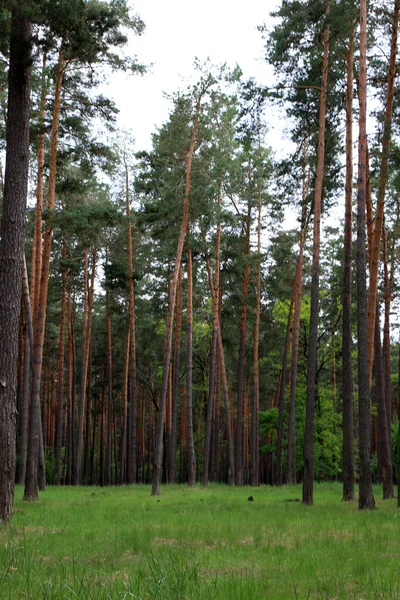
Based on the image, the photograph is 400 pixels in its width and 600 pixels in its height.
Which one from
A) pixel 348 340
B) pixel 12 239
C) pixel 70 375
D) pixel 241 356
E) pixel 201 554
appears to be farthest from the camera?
pixel 70 375

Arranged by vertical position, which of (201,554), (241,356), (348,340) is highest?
(241,356)

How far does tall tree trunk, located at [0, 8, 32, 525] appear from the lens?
920 cm

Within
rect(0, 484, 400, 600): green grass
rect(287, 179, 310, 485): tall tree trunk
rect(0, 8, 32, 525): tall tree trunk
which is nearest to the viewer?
rect(0, 484, 400, 600): green grass

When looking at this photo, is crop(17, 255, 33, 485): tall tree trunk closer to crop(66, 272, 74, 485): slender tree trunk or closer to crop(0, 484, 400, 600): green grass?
crop(0, 484, 400, 600): green grass

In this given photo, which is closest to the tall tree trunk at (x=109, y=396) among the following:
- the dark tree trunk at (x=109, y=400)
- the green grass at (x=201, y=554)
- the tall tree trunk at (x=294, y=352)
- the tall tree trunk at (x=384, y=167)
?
the dark tree trunk at (x=109, y=400)

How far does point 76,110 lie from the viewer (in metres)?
16.5

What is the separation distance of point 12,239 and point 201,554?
5.96m

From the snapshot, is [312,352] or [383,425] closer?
[312,352]


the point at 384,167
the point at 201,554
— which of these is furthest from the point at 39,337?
the point at 384,167

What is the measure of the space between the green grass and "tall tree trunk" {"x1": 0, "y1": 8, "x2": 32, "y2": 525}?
3.64 ft

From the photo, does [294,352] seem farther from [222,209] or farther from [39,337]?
[39,337]

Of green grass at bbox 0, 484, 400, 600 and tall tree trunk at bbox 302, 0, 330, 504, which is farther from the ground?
tall tree trunk at bbox 302, 0, 330, 504

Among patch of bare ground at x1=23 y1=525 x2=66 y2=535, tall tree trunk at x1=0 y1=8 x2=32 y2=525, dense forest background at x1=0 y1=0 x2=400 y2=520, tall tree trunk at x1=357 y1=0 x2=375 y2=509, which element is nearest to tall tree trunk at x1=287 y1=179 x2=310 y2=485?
dense forest background at x1=0 y1=0 x2=400 y2=520

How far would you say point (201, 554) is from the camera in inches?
275
